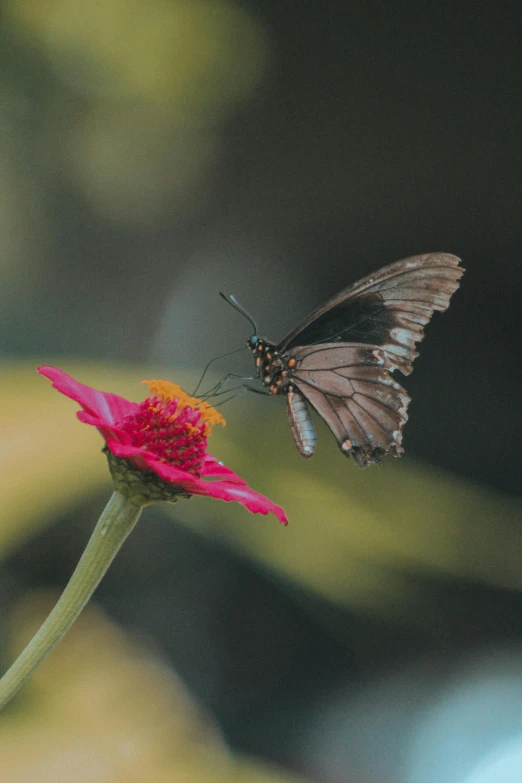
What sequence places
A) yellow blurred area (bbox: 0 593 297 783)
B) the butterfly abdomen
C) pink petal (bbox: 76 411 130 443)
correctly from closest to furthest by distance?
pink petal (bbox: 76 411 130 443)
the butterfly abdomen
yellow blurred area (bbox: 0 593 297 783)

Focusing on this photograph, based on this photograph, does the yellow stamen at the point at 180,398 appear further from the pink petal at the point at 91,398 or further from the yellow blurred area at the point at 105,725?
the yellow blurred area at the point at 105,725

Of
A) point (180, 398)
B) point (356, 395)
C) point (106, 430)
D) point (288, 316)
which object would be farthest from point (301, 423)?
point (288, 316)

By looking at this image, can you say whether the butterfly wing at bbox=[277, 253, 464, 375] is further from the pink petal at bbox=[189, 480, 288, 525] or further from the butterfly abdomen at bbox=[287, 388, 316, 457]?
the pink petal at bbox=[189, 480, 288, 525]

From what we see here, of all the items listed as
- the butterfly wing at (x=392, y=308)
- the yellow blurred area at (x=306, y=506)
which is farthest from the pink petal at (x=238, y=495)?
the yellow blurred area at (x=306, y=506)

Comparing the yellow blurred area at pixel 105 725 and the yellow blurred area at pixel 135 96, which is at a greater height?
the yellow blurred area at pixel 135 96

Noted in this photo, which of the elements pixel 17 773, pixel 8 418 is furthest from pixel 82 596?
pixel 8 418

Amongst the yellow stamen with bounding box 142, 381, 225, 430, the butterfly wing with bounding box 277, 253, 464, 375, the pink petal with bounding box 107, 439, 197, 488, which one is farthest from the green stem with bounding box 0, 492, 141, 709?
the butterfly wing with bounding box 277, 253, 464, 375

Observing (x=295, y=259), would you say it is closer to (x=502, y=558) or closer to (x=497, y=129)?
(x=497, y=129)
